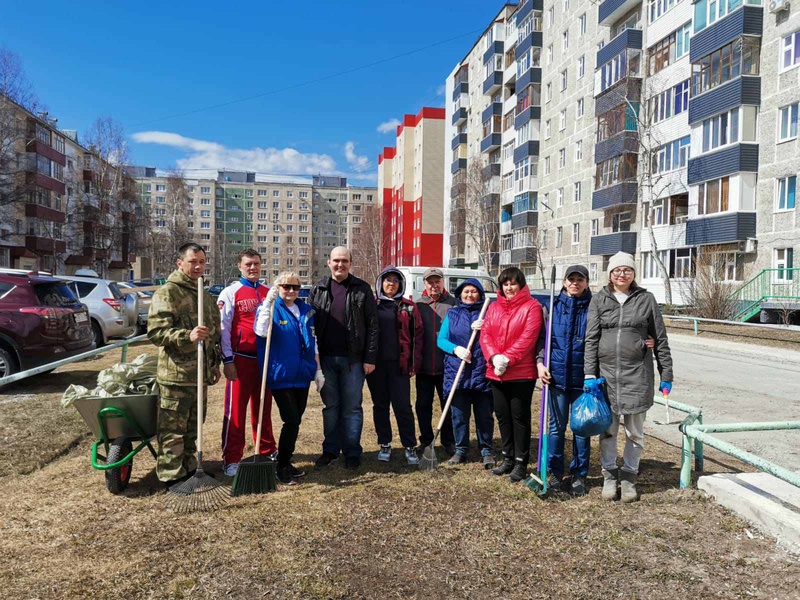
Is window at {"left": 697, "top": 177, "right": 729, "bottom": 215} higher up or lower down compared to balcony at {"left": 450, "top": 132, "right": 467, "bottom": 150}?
lower down

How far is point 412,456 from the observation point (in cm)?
533

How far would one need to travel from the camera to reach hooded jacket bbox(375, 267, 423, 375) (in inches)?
212

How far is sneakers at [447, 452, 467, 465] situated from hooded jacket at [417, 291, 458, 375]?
2.56ft

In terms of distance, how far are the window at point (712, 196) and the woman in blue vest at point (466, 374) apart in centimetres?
2264

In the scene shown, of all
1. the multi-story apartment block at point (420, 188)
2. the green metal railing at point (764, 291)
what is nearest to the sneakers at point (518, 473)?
the green metal railing at point (764, 291)

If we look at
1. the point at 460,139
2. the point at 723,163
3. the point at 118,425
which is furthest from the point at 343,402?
the point at 460,139

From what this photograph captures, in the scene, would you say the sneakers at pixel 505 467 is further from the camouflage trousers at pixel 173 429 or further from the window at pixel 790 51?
the window at pixel 790 51

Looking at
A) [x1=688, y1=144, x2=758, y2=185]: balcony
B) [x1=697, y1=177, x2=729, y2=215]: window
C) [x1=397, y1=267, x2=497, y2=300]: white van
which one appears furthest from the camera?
[x1=697, y1=177, x2=729, y2=215]: window

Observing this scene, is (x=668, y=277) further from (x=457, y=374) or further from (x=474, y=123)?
(x=474, y=123)

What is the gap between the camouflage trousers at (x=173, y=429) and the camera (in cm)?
441

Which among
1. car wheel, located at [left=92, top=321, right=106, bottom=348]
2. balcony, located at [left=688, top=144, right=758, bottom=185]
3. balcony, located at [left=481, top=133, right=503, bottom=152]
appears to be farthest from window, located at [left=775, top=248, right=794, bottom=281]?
balcony, located at [left=481, top=133, right=503, bottom=152]

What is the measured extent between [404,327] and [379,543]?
7.31 ft

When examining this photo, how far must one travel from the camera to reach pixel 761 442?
6312 mm

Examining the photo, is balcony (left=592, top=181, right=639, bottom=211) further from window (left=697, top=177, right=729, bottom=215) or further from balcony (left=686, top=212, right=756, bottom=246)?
balcony (left=686, top=212, right=756, bottom=246)
